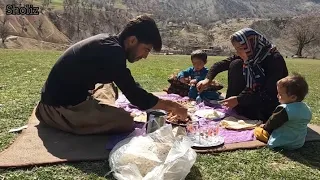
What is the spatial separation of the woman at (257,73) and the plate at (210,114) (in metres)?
0.33

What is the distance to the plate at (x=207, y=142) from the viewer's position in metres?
4.37

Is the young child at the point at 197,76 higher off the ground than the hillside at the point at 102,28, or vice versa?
the young child at the point at 197,76

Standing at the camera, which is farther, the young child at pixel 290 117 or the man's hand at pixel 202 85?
the man's hand at pixel 202 85

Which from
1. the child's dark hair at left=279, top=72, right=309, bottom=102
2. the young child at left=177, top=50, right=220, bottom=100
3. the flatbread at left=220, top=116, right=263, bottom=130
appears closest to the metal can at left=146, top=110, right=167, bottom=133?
the flatbread at left=220, top=116, right=263, bottom=130

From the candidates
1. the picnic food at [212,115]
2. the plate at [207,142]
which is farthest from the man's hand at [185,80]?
the plate at [207,142]

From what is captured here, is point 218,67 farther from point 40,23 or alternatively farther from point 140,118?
point 40,23

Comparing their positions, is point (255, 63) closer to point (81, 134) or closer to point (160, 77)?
point (81, 134)

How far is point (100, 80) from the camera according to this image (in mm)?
4551

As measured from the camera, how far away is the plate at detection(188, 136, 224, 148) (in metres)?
4.37

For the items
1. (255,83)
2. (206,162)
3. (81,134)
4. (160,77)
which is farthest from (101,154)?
(160,77)

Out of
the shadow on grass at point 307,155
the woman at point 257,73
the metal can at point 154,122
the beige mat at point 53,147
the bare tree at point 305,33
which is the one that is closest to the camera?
the beige mat at point 53,147

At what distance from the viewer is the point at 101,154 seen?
161 inches

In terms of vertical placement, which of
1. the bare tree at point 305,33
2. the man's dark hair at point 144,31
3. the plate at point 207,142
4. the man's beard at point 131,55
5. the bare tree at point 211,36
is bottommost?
the bare tree at point 211,36

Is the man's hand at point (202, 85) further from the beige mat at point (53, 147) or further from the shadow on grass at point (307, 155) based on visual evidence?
the shadow on grass at point (307, 155)
